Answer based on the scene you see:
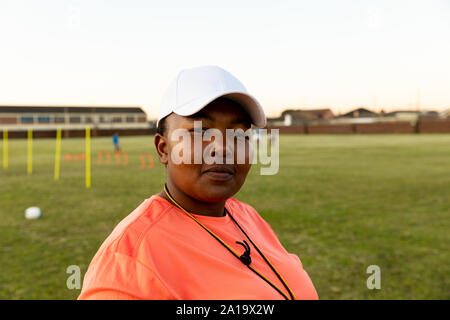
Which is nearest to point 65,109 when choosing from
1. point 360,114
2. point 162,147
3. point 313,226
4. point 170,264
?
point 360,114

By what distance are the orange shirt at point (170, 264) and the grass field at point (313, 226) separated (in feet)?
9.65

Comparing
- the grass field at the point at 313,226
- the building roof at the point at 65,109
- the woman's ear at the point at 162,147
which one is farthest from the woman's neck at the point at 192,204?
the building roof at the point at 65,109

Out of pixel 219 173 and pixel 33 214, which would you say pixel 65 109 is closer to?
pixel 33 214

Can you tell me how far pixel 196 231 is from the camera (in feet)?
4.39

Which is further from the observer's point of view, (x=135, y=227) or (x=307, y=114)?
(x=307, y=114)

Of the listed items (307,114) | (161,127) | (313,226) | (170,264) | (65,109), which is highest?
(307,114)

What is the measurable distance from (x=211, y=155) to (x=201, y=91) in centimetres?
23

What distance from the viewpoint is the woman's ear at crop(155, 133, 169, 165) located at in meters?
1.52

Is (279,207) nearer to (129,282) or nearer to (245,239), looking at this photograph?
(245,239)

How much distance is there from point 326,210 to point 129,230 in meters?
7.18

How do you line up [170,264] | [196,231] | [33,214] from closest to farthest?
[170,264] → [196,231] → [33,214]

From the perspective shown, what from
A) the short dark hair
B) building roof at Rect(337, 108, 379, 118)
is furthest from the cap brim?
building roof at Rect(337, 108, 379, 118)

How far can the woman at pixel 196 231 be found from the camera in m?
1.13
